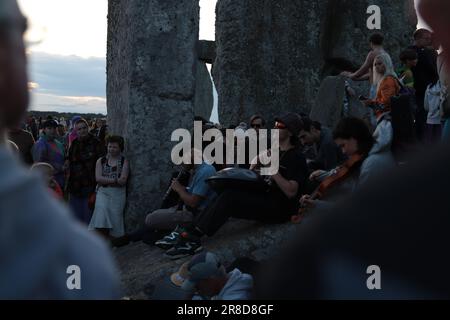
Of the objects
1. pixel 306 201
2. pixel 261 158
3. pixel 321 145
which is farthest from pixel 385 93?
pixel 306 201

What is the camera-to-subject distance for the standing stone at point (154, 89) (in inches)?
267

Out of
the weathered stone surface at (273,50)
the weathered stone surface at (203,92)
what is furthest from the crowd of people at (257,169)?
the weathered stone surface at (203,92)

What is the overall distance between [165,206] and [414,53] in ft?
8.75

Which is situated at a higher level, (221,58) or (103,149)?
(221,58)

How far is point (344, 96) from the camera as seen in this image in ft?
26.1

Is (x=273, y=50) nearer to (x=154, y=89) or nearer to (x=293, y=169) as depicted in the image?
(x=154, y=89)

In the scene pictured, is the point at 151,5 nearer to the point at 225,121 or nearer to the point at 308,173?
the point at 308,173

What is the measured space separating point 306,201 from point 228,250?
769mm

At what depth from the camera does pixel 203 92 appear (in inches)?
632

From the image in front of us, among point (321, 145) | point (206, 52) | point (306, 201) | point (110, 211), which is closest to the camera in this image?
point (306, 201)

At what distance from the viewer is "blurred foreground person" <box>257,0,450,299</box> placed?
60 cm

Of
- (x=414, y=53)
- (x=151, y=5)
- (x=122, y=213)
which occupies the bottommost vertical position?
(x=122, y=213)
